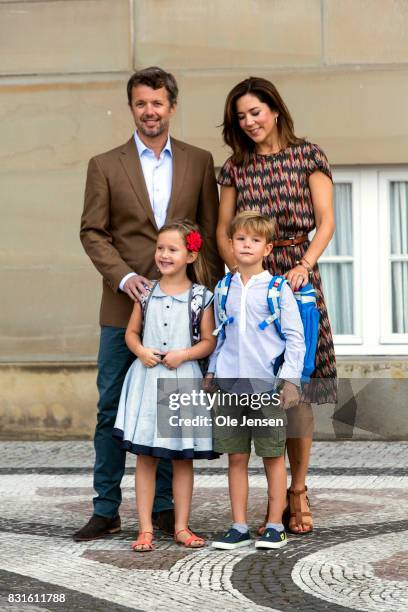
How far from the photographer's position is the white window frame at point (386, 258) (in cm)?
981

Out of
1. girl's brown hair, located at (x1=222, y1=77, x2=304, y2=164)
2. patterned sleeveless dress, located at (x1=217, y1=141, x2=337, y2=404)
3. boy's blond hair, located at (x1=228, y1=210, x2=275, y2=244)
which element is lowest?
boy's blond hair, located at (x1=228, y1=210, x2=275, y2=244)

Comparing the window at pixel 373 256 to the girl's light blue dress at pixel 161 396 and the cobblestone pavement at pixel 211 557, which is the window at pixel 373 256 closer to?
the cobblestone pavement at pixel 211 557

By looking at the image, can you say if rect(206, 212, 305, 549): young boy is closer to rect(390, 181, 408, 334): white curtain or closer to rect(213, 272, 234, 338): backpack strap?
rect(213, 272, 234, 338): backpack strap

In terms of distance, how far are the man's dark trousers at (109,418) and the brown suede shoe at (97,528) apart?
29mm

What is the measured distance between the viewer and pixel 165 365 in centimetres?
612

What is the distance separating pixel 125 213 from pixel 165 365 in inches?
30.3

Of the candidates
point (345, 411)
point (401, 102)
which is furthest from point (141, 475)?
point (401, 102)

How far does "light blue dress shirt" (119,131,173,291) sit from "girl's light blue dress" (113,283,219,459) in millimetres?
449

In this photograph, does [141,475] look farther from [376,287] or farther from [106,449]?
[376,287]

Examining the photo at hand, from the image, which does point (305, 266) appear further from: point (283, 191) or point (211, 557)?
point (211, 557)

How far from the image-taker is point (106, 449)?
6461 millimetres

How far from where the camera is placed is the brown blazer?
20.9 feet

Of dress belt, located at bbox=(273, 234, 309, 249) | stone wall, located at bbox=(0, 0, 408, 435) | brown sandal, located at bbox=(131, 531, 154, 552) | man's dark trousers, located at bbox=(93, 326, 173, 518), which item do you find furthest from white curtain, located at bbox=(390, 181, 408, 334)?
brown sandal, located at bbox=(131, 531, 154, 552)

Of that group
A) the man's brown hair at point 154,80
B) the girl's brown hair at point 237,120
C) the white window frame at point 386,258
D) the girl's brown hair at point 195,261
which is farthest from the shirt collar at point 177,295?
the white window frame at point 386,258
